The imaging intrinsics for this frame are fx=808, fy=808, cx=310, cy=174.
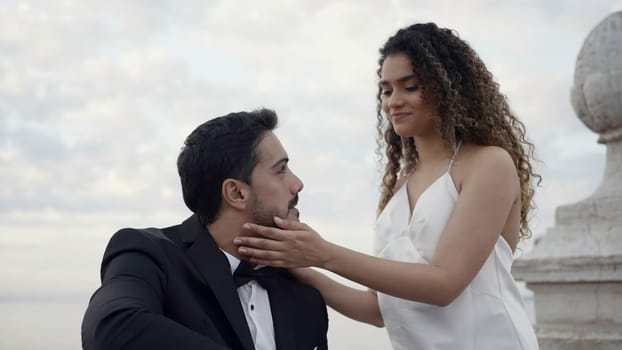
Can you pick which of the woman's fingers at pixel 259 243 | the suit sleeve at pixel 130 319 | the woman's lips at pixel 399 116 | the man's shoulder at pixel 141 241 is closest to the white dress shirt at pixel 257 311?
the woman's fingers at pixel 259 243

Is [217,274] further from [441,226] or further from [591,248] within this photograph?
[591,248]

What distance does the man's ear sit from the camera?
3109mm

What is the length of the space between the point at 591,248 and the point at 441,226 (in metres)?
3.48

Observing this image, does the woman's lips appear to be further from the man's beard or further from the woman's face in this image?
the man's beard

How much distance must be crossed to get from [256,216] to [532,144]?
132 centimetres

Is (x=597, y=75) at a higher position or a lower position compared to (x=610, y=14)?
lower

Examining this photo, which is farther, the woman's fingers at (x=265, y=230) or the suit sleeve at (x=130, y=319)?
the woman's fingers at (x=265, y=230)

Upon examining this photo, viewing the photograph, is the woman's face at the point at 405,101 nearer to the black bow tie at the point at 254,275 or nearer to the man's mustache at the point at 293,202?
the man's mustache at the point at 293,202

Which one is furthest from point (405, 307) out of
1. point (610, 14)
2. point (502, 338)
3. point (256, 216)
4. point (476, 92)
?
point (610, 14)

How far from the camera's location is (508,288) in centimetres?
325

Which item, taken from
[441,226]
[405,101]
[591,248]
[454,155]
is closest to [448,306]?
[441,226]

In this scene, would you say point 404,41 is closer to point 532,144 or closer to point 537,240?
point 532,144

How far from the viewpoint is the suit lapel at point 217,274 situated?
113 inches

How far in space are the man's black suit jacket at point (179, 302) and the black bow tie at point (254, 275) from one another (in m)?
0.05
